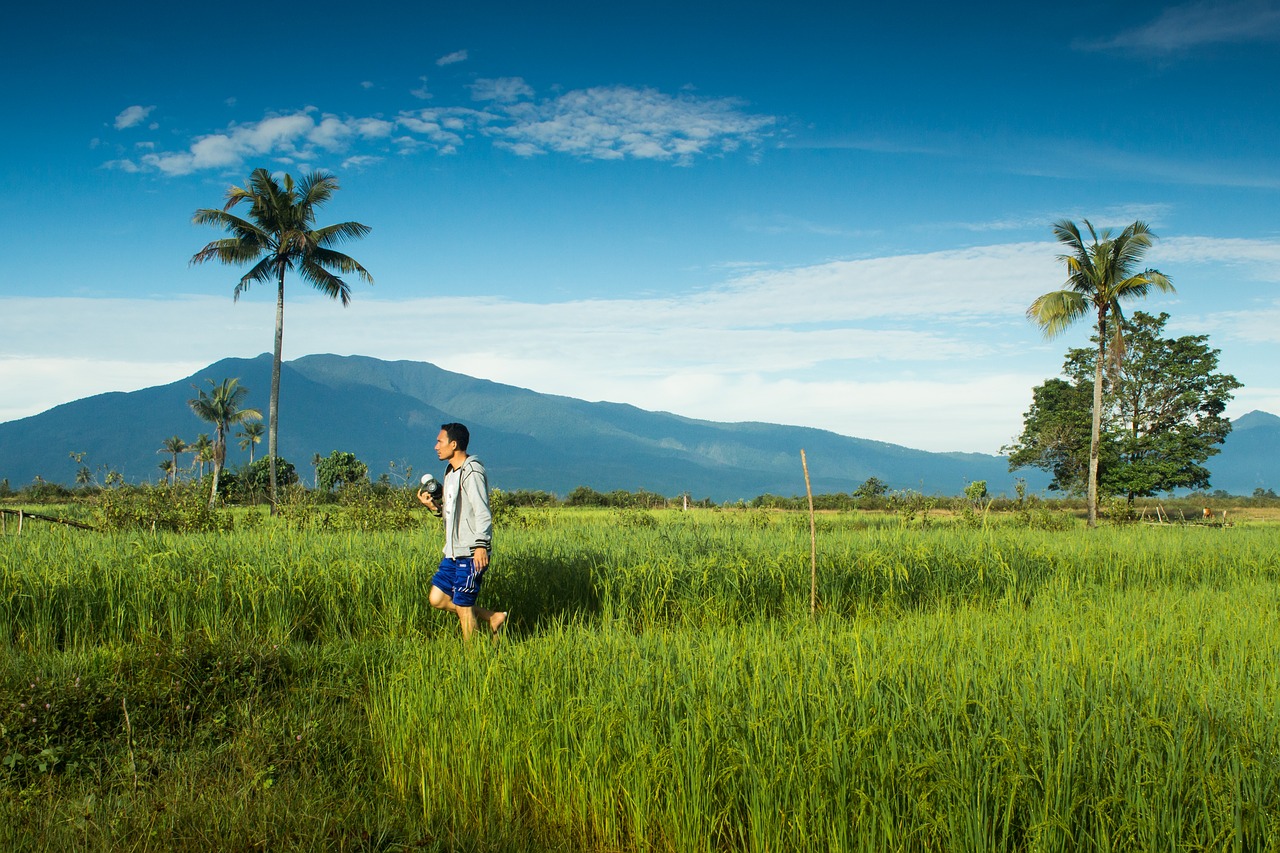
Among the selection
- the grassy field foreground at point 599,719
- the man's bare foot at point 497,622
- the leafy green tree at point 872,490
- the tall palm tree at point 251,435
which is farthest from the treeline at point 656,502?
the man's bare foot at point 497,622

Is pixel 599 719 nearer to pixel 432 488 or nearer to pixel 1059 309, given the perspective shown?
pixel 432 488

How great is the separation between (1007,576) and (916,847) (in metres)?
8.64

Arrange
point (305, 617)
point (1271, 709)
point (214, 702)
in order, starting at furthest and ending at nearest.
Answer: point (305, 617) < point (214, 702) < point (1271, 709)

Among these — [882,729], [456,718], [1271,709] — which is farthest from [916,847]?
[456,718]

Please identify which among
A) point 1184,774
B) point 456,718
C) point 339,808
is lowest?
point 339,808

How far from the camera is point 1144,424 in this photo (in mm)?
45406

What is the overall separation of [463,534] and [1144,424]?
1922 inches

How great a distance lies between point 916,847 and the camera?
3359 millimetres

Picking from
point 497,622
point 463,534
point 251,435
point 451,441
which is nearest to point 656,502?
point 251,435

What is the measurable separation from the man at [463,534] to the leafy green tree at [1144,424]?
42.5 meters

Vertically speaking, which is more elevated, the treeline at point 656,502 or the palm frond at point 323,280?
the palm frond at point 323,280

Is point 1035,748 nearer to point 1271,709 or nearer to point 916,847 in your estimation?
point 916,847

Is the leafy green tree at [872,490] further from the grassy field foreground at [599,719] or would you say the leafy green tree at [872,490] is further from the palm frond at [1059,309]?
the grassy field foreground at [599,719]

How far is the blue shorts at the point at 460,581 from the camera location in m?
6.71
